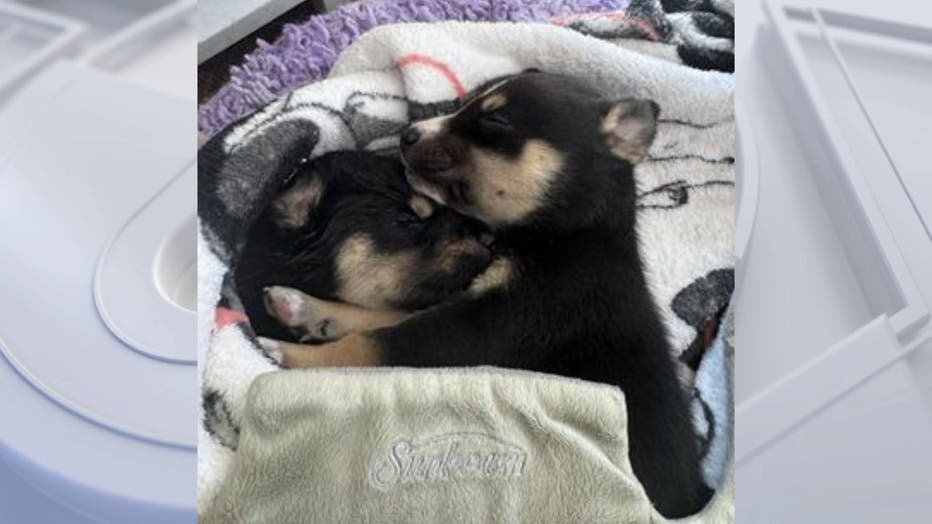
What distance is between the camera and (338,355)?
62 cm

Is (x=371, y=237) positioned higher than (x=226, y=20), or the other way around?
(x=226, y=20)

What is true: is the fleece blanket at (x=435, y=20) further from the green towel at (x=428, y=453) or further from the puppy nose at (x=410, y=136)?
the green towel at (x=428, y=453)

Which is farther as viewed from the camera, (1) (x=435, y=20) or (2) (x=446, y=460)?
(1) (x=435, y=20)

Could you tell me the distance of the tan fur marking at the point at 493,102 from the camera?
65cm

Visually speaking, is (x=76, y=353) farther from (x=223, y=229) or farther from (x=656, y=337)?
(x=656, y=337)

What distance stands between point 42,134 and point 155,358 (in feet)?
0.54

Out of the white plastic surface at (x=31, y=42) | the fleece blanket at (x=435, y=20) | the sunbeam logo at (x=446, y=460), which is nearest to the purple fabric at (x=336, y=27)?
the fleece blanket at (x=435, y=20)

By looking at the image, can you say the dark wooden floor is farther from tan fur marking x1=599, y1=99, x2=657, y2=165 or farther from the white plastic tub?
tan fur marking x1=599, y1=99, x2=657, y2=165

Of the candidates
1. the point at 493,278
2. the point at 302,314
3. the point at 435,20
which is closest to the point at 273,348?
the point at 302,314

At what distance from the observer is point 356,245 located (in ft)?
2.15

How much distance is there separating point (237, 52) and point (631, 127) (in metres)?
0.25

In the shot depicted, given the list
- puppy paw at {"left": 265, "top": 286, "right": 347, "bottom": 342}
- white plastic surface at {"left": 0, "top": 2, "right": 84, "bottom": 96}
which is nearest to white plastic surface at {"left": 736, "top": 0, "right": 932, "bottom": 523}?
puppy paw at {"left": 265, "top": 286, "right": 347, "bottom": 342}

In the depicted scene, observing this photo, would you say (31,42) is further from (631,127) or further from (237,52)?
(631,127)

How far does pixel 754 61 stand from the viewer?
677 mm
